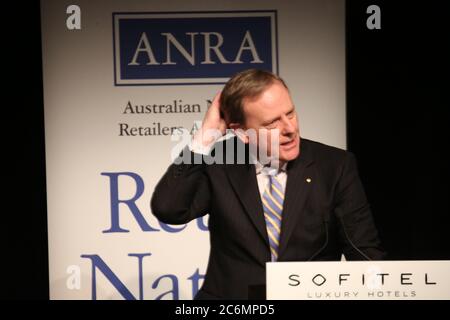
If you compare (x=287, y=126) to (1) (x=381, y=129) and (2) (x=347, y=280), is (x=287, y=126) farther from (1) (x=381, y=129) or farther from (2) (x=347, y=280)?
(1) (x=381, y=129)

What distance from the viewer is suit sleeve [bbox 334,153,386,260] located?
2045 millimetres

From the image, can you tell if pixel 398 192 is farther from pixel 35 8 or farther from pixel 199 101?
pixel 35 8

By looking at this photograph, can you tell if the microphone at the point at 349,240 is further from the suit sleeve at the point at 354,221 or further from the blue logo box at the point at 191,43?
the blue logo box at the point at 191,43

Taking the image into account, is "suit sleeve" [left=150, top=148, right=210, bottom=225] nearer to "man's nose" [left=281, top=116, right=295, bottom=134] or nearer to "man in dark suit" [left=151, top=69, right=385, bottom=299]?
"man in dark suit" [left=151, top=69, right=385, bottom=299]

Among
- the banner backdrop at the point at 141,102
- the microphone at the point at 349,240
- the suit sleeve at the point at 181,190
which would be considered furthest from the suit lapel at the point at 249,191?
the banner backdrop at the point at 141,102

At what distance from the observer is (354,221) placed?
208cm

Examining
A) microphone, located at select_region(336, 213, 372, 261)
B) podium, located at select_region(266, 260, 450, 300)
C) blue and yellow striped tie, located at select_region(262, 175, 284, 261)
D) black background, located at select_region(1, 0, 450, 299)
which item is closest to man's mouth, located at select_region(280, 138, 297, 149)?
blue and yellow striped tie, located at select_region(262, 175, 284, 261)

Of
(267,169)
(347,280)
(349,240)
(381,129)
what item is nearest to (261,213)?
(267,169)

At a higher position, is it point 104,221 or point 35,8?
point 35,8

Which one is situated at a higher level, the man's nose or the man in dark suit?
the man's nose

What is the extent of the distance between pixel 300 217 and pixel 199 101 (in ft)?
3.91

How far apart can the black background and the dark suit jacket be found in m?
0.90
